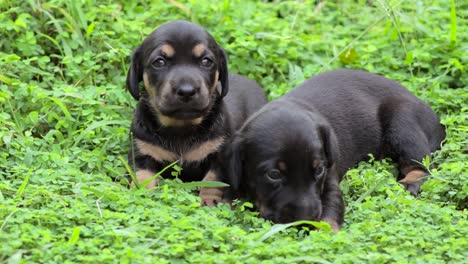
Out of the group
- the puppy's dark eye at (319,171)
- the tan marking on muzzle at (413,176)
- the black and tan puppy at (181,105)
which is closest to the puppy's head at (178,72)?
the black and tan puppy at (181,105)

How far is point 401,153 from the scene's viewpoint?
7.32 metres

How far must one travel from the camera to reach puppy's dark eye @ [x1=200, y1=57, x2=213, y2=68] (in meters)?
6.75

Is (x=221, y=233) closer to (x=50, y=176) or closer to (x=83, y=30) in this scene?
(x=50, y=176)

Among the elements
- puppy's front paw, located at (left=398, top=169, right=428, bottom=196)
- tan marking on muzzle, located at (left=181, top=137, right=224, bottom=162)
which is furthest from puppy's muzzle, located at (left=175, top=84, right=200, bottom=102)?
puppy's front paw, located at (left=398, top=169, right=428, bottom=196)

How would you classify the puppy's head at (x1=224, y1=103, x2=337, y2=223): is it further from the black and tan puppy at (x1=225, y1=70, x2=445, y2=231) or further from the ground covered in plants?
the ground covered in plants

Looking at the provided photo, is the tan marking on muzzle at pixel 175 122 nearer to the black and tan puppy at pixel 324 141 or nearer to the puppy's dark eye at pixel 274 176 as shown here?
the black and tan puppy at pixel 324 141

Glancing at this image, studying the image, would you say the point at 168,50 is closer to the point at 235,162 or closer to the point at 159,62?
the point at 159,62

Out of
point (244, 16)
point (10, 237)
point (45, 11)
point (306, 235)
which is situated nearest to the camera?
point (10, 237)

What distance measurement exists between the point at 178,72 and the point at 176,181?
78 centimetres

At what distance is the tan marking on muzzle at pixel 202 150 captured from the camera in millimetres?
6910

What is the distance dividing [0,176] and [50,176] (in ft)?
1.23

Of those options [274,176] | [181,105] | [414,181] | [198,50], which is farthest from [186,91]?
[414,181]

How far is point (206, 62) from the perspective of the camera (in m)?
6.77

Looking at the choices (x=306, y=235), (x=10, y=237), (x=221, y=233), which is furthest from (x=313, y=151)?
(x=10, y=237)
